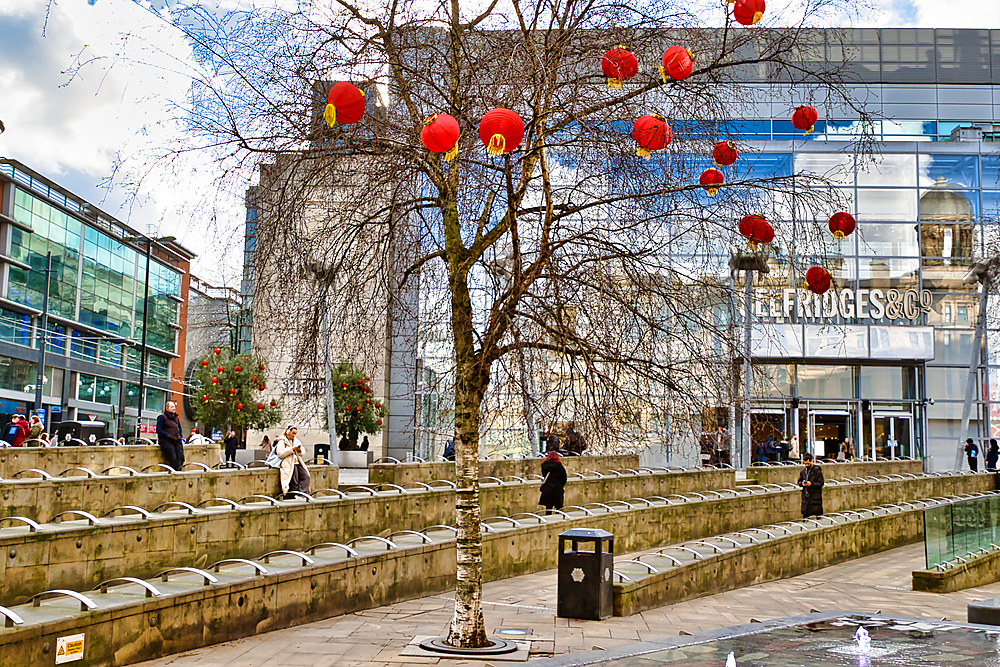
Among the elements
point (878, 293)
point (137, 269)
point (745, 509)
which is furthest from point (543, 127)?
point (137, 269)

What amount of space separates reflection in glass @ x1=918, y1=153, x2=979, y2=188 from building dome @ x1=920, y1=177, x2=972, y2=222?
0.22 metres

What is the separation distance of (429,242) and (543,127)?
2.44 m

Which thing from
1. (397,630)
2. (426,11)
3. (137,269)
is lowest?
(397,630)

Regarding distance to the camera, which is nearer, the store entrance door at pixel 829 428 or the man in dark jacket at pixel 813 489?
the man in dark jacket at pixel 813 489

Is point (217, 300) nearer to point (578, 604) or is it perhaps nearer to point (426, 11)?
point (426, 11)

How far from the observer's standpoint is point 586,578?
11.4 meters

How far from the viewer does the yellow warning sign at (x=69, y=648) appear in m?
7.20

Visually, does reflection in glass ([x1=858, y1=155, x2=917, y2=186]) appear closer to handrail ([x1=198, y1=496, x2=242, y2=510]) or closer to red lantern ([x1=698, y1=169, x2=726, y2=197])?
handrail ([x1=198, y1=496, x2=242, y2=510])

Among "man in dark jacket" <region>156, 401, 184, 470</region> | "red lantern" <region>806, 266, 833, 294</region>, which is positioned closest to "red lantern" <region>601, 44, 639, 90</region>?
"red lantern" <region>806, 266, 833, 294</region>

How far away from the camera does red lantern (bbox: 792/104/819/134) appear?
8.58 m

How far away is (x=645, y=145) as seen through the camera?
7312mm

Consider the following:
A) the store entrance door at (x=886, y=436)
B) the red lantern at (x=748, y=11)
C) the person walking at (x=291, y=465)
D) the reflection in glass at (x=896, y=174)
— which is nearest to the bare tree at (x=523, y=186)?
the red lantern at (x=748, y=11)

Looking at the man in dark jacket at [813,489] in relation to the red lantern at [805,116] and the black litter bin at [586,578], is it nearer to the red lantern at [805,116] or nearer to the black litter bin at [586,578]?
the black litter bin at [586,578]

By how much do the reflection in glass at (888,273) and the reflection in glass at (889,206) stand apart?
1.95 metres
